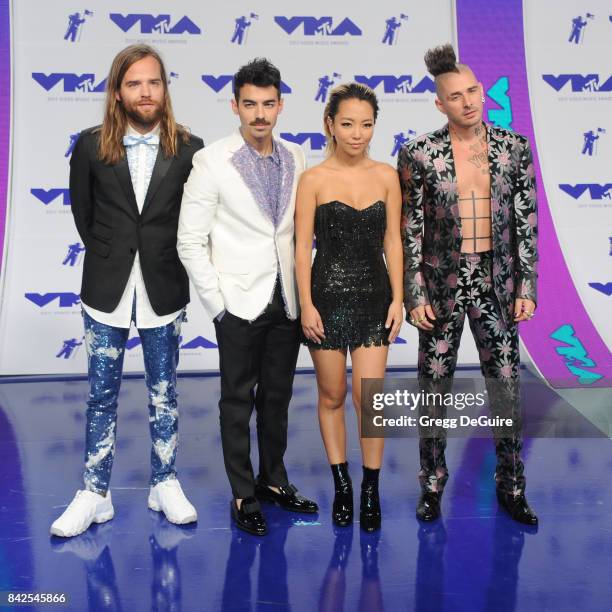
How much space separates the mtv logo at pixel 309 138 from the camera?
6027mm

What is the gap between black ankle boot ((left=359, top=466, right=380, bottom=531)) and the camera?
343 cm

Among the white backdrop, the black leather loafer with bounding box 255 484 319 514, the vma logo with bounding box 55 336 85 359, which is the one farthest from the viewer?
the vma logo with bounding box 55 336 85 359

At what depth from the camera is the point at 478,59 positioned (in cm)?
614

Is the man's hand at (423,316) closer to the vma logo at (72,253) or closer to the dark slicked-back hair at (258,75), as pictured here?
the dark slicked-back hair at (258,75)

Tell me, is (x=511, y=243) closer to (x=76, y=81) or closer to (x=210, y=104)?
(x=210, y=104)

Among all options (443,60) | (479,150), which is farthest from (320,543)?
(443,60)

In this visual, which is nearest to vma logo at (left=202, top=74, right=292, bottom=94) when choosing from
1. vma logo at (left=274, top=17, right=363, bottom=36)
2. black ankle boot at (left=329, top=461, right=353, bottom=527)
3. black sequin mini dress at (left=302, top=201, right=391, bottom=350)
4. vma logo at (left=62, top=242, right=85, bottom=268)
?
vma logo at (left=274, top=17, right=363, bottom=36)

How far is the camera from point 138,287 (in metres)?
3.37

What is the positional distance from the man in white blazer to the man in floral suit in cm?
45

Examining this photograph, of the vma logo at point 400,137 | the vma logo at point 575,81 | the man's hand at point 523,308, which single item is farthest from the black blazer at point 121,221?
the vma logo at point 575,81

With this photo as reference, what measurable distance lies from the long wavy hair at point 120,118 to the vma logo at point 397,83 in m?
2.88

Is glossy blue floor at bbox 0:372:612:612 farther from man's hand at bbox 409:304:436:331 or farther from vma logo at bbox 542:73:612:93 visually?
vma logo at bbox 542:73:612:93

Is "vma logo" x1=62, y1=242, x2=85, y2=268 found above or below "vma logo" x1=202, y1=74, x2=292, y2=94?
A: below

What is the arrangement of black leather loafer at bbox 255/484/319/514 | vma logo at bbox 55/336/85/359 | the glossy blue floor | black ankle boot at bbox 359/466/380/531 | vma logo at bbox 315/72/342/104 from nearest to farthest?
the glossy blue floor → black ankle boot at bbox 359/466/380/531 → black leather loafer at bbox 255/484/319/514 → vma logo at bbox 315/72/342/104 → vma logo at bbox 55/336/85/359
